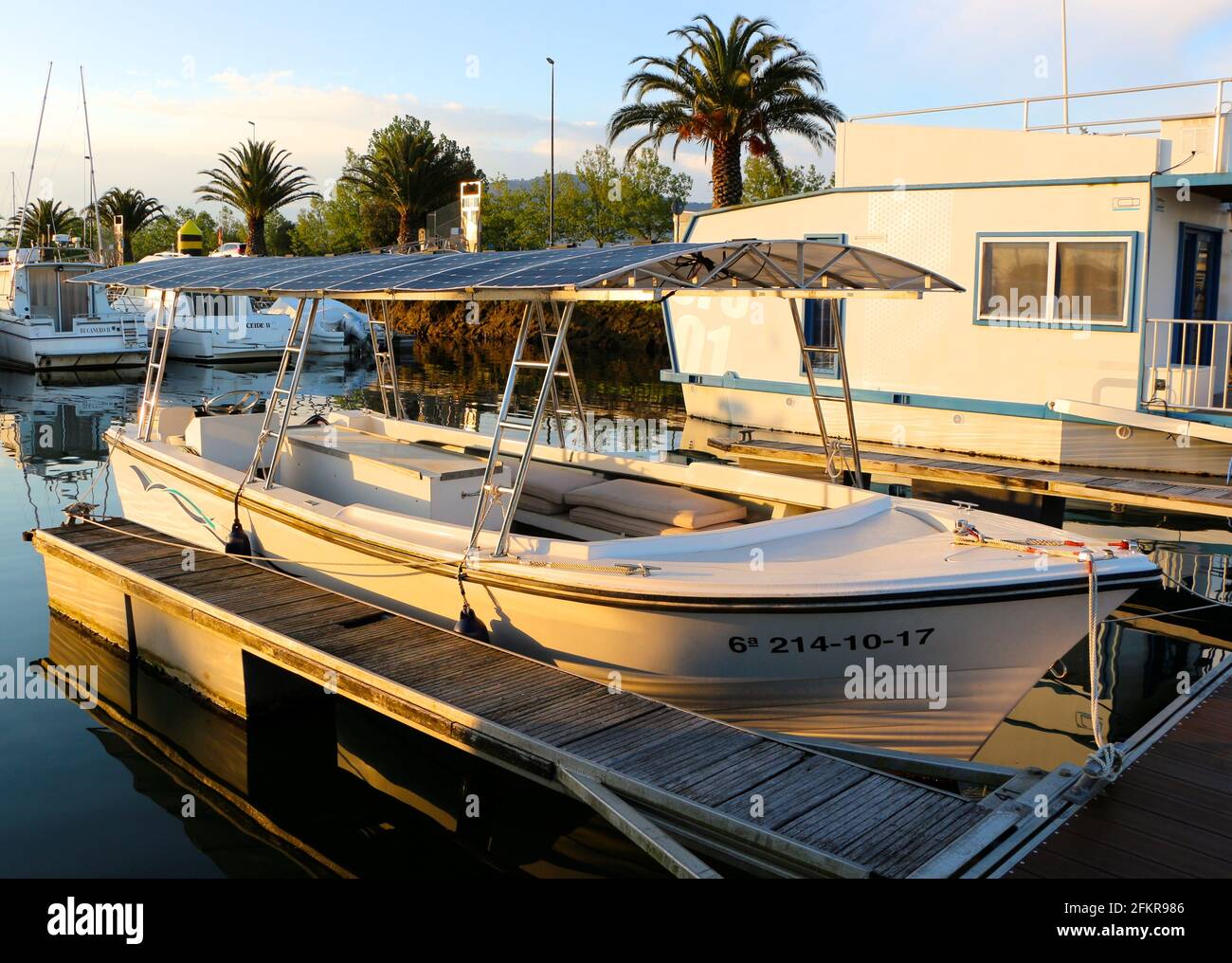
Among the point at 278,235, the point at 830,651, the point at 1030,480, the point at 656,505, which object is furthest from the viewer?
the point at 278,235

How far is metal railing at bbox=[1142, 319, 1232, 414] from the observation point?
14.3 meters

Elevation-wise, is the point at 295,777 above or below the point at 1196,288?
below

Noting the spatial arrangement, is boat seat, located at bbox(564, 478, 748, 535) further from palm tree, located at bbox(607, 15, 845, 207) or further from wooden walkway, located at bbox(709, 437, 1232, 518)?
palm tree, located at bbox(607, 15, 845, 207)

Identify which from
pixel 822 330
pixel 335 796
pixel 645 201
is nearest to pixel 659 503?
pixel 335 796

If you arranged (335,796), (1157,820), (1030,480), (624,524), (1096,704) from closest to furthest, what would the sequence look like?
(1157,820) < (1096,704) < (335,796) < (624,524) < (1030,480)

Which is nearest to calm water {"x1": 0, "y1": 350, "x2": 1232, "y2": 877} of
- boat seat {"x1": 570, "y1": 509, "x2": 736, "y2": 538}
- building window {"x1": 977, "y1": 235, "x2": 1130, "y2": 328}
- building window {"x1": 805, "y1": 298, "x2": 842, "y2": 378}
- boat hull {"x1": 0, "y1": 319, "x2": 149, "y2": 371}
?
boat seat {"x1": 570, "y1": 509, "x2": 736, "y2": 538}

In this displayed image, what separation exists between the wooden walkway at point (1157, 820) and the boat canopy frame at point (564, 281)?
340 centimetres

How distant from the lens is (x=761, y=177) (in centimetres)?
5884

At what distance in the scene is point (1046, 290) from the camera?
15023 mm

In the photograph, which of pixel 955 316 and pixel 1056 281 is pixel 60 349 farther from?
pixel 1056 281

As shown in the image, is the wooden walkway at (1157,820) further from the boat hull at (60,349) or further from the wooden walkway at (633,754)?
the boat hull at (60,349)

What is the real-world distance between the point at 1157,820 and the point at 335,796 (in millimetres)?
5302

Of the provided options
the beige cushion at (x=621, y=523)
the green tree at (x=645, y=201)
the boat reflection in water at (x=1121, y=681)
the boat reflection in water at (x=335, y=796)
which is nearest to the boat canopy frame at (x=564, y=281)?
the beige cushion at (x=621, y=523)

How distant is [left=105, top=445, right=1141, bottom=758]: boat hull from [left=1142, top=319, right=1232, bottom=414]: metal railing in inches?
320
